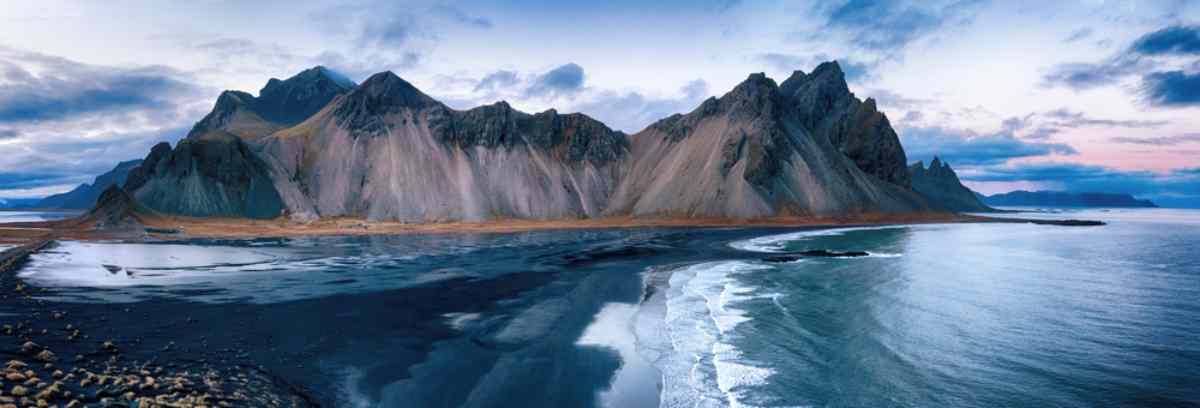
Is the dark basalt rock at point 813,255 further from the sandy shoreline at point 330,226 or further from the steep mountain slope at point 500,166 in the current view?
the steep mountain slope at point 500,166

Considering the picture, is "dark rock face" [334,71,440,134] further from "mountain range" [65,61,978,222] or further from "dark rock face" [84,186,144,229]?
"dark rock face" [84,186,144,229]

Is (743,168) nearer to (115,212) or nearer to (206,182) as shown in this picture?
(206,182)

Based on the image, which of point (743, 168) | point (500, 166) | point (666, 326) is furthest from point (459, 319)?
point (743, 168)

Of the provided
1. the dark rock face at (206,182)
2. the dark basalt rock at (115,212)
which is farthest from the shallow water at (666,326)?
the dark rock face at (206,182)

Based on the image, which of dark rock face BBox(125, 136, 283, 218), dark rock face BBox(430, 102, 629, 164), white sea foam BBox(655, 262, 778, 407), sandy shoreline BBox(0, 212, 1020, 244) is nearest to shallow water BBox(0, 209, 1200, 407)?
white sea foam BBox(655, 262, 778, 407)

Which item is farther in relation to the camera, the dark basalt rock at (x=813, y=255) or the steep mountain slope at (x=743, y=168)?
the steep mountain slope at (x=743, y=168)

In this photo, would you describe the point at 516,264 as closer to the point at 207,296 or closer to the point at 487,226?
the point at 207,296
